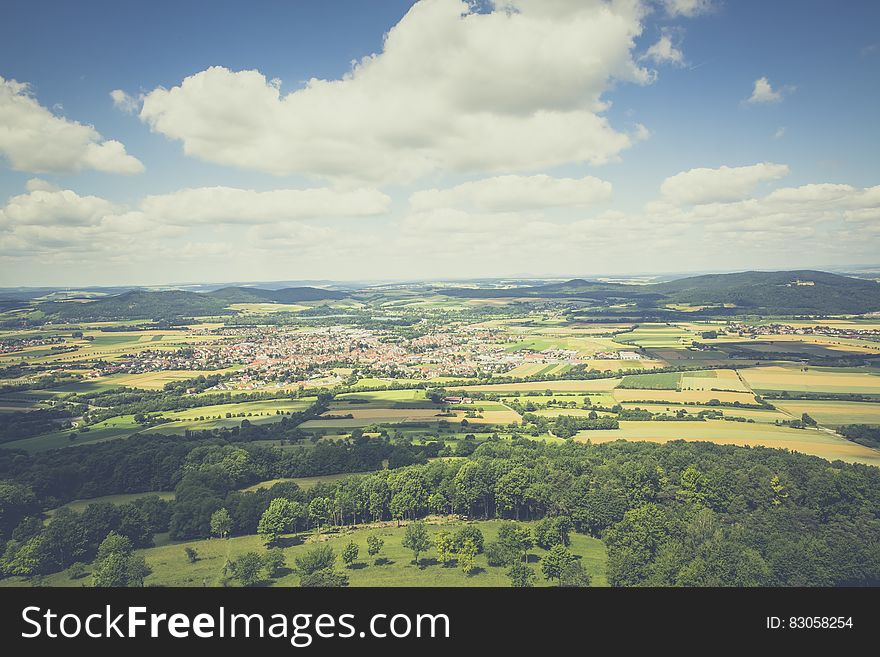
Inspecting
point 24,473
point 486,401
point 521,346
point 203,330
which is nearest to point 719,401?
point 486,401

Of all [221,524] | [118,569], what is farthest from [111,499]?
[118,569]

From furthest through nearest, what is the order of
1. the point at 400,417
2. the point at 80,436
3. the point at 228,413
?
the point at 228,413 < the point at 400,417 < the point at 80,436

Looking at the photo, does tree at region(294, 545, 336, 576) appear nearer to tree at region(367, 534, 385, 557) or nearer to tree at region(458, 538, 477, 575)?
tree at region(367, 534, 385, 557)

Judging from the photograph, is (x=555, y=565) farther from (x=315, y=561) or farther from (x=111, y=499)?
(x=111, y=499)

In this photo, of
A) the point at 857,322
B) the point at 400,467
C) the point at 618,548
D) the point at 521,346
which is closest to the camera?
the point at 618,548

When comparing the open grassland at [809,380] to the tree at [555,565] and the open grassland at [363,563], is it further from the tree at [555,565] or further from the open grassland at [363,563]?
the tree at [555,565]
